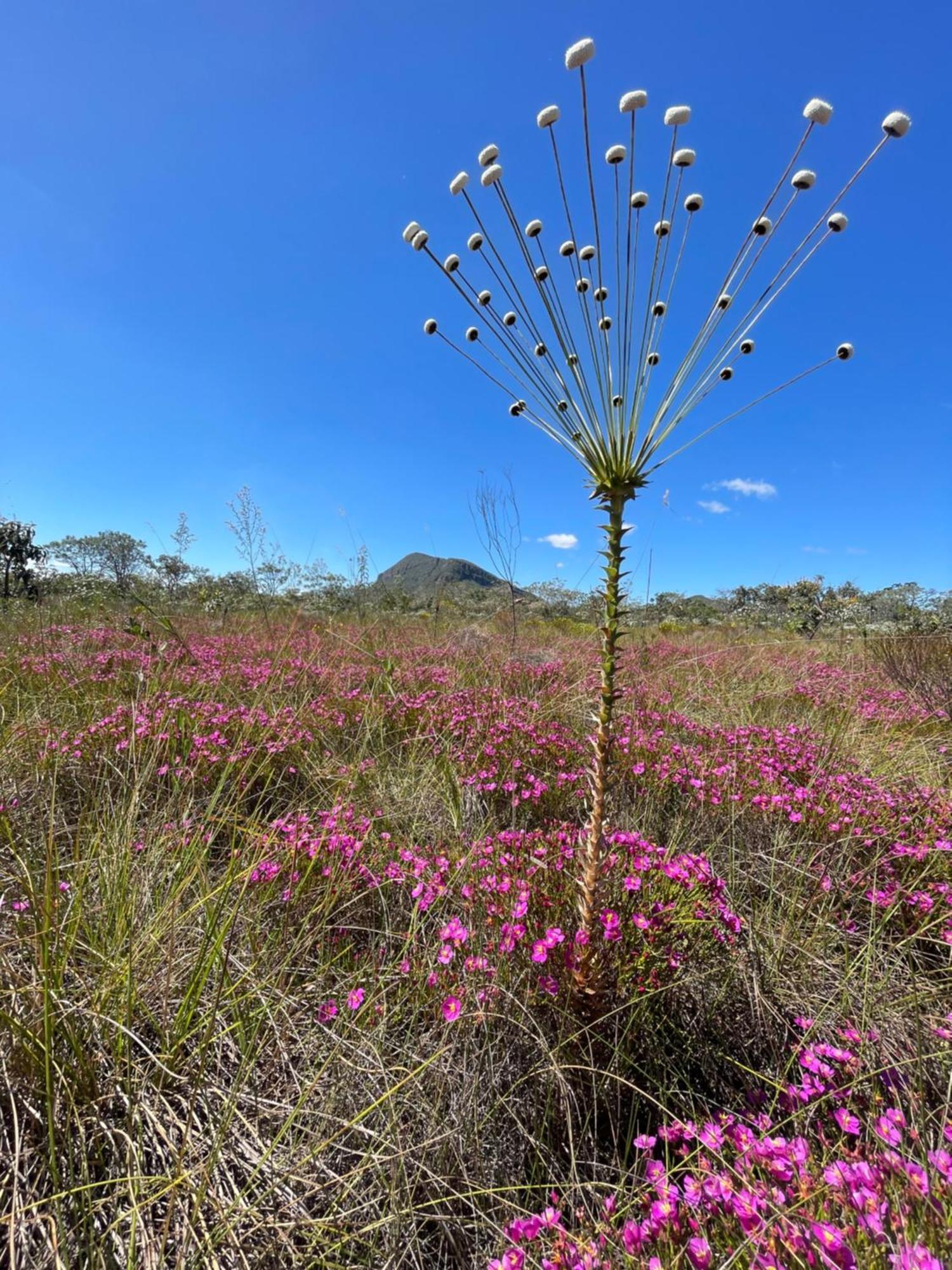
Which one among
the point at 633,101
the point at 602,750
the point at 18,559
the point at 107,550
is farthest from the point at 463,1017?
the point at 107,550

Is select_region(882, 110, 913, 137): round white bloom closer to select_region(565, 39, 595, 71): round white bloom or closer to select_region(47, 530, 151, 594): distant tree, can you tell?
select_region(565, 39, 595, 71): round white bloom

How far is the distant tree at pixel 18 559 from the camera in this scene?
13.5 m

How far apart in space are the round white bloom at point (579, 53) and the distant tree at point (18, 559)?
14989mm

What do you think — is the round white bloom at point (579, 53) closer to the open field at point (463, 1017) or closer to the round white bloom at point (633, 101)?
the round white bloom at point (633, 101)

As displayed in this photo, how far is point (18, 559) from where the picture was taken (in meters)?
16.5

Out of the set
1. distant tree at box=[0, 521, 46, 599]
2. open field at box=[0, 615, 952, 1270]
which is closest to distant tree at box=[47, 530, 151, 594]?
distant tree at box=[0, 521, 46, 599]

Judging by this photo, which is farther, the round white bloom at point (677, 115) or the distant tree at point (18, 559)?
the distant tree at point (18, 559)

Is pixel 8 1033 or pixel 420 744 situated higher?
pixel 420 744

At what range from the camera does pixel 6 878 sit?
1.83 m

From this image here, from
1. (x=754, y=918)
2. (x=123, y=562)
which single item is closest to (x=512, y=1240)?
(x=754, y=918)

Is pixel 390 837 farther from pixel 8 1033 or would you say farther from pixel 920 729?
pixel 920 729

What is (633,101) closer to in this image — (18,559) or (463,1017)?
(463,1017)

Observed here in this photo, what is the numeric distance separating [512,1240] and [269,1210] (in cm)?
60

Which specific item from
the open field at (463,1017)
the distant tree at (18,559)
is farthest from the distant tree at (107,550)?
the open field at (463,1017)
